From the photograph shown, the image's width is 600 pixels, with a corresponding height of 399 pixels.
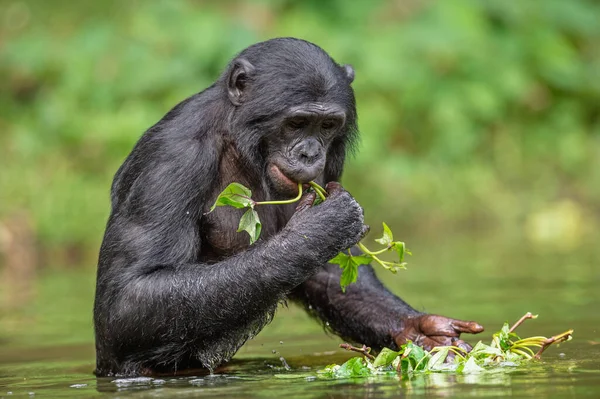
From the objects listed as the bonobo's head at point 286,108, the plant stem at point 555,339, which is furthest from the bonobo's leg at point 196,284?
the plant stem at point 555,339

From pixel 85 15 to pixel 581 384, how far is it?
761 inches

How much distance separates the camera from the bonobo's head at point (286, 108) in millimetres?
7039

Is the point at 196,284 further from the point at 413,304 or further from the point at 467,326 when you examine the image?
the point at 413,304

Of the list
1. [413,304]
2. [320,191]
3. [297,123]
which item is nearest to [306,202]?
[320,191]

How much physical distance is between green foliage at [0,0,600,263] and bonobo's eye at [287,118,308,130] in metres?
9.49

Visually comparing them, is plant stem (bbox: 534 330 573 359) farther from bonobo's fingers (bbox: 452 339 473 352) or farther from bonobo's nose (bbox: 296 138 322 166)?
bonobo's nose (bbox: 296 138 322 166)

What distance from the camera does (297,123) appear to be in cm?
712

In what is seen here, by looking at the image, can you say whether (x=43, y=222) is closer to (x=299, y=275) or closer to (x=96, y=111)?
(x=96, y=111)

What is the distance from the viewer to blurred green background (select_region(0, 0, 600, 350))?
16859 mm

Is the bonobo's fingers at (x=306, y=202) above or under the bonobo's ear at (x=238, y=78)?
under

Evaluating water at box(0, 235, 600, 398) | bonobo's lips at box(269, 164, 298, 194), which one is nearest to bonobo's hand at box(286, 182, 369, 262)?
bonobo's lips at box(269, 164, 298, 194)

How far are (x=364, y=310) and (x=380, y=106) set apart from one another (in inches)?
497

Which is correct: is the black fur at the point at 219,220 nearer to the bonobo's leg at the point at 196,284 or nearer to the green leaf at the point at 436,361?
the bonobo's leg at the point at 196,284

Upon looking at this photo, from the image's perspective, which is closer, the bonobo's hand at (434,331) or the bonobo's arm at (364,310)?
the bonobo's hand at (434,331)
